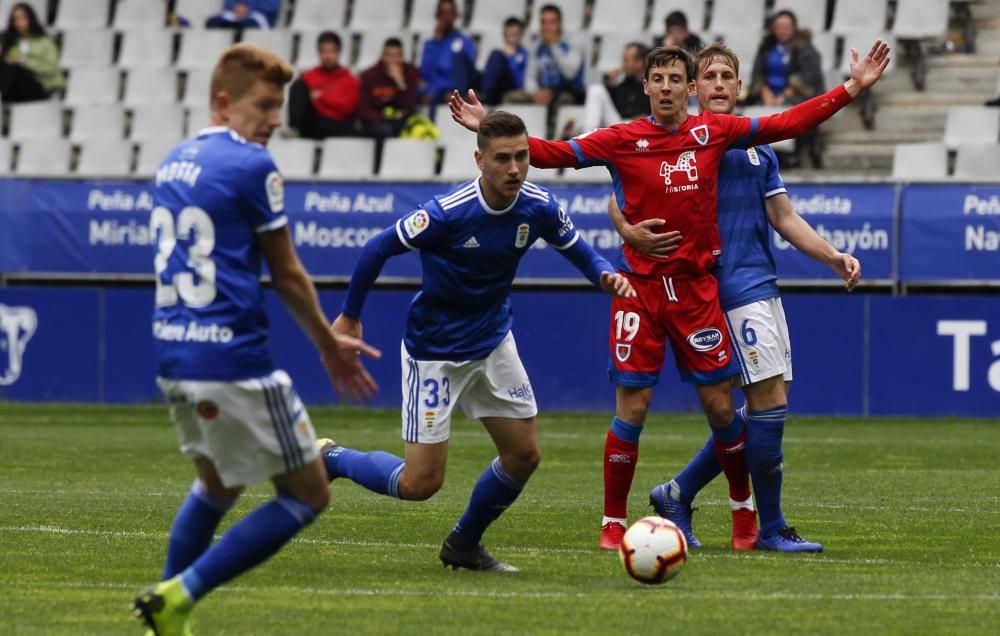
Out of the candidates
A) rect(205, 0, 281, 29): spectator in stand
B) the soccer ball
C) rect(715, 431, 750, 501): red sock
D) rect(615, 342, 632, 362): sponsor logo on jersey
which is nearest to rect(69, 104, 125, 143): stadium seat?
rect(205, 0, 281, 29): spectator in stand

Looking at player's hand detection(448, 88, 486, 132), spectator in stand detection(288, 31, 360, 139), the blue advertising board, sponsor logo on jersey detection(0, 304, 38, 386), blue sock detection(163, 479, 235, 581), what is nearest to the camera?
blue sock detection(163, 479, 235, 581)

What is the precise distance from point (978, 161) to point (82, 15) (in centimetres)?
1259

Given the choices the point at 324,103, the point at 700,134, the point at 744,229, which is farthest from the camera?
the point at 324,103

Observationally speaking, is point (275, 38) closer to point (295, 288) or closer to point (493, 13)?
point (493, 13)

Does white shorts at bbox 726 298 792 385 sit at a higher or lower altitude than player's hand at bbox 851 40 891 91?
lower

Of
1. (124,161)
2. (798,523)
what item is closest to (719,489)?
(798,523)

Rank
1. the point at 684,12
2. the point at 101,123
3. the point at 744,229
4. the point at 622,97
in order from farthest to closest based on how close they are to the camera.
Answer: the point at 101,123, the point at 684,12, the point at 622,97, the point at 744,229

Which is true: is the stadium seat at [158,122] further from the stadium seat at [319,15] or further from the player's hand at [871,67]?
the player's hand at [871,67]

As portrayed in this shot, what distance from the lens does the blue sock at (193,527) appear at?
6.62 m

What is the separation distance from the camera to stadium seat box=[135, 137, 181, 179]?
22891 millimetres

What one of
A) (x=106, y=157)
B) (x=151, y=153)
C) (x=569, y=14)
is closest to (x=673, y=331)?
(x=151, y=153)

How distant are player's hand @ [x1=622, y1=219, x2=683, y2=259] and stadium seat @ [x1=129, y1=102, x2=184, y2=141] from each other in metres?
15.3

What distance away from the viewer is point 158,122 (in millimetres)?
23828

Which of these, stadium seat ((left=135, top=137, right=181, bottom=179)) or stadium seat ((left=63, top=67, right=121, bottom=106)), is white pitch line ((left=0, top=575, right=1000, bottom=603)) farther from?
stadium seat ((left=63, top=67, right=121, bottom=106))
